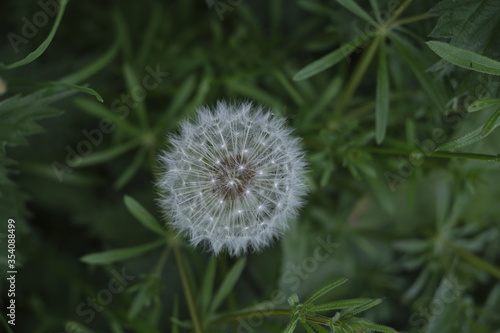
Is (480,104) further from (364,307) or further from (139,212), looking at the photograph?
(139,212)

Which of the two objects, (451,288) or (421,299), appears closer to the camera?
(451,288)

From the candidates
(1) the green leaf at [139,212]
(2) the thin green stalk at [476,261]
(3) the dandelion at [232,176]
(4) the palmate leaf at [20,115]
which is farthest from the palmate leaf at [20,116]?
(2) the thin green stalk at [476,261]

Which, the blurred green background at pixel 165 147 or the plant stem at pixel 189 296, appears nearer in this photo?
the plant stem at pixel 189 296

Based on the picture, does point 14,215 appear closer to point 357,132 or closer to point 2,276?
point 2,276

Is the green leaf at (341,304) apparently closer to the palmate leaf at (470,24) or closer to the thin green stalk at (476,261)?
the palmate leaf at (470,24)

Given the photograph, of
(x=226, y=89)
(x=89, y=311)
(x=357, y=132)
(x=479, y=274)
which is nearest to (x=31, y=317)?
(x=89, y=311)

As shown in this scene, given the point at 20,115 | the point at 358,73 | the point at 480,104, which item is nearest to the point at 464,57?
the point at 480,104
